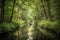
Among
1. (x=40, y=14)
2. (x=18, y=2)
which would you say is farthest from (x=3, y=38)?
(x=40, y=14)

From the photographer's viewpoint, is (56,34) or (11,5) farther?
(11,5)

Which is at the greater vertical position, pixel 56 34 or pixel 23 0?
pixel 23 0

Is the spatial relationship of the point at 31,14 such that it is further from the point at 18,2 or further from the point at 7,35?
the point at 7,35

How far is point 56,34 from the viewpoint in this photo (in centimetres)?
1511

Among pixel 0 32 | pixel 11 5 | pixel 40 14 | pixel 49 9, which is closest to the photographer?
pixel 0 32

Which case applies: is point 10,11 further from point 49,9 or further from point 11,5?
point 49,9

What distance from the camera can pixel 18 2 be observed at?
20984 mm

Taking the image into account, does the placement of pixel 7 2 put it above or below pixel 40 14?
above

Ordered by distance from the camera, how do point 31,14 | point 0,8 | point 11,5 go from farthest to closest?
1. point 31,14
2. point 11,5
3. point 0,8

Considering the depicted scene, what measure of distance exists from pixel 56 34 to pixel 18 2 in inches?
300

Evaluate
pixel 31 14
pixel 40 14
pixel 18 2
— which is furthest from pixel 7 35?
pixel 31 14

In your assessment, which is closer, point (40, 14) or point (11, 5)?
point (11, 5)

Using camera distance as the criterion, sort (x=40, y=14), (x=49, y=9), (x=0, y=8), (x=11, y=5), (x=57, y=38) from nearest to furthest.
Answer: (x=57, y=38)
(x=0, y=8)
(x=11, y=5)
(x=49, y=9)
(x=40, y=14)

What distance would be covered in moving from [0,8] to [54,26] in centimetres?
582
